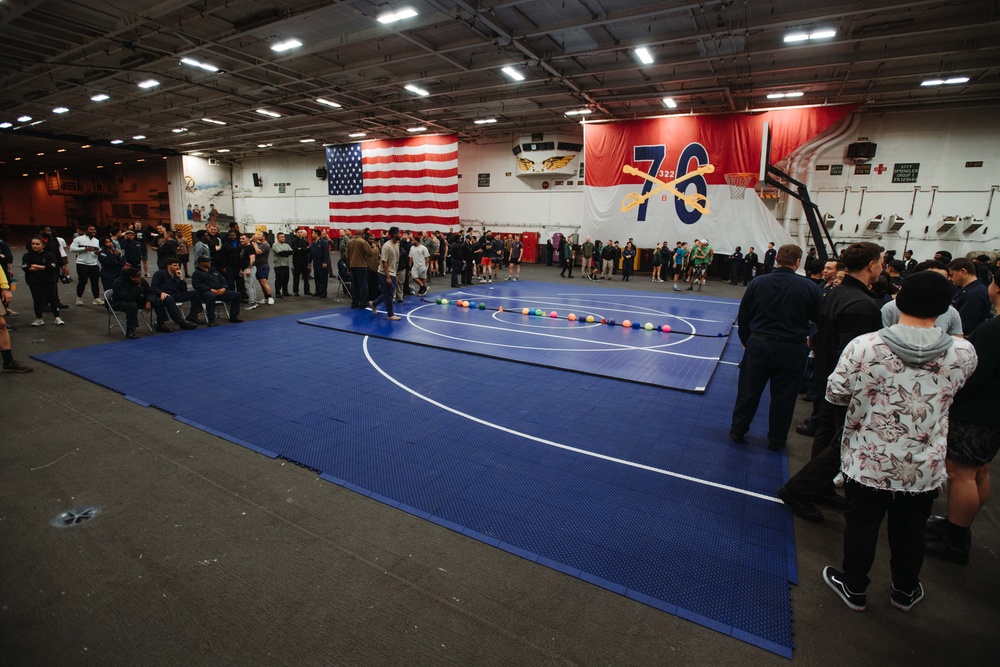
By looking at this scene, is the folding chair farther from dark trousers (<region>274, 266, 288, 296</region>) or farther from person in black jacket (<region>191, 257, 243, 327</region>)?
dark trousers (<region>274, 266, 288, 296</region>)

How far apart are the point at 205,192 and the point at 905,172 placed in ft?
126

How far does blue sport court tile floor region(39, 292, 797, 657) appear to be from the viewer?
290 cm

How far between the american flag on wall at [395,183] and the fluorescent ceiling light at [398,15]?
11415mm

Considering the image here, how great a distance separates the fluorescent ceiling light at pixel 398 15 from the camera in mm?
10602

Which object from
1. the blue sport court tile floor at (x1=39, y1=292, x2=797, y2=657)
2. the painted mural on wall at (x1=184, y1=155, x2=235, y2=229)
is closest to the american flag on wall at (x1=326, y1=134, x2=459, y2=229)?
the painted mural on wall at (x1=184, y1=155, x2=235, y2=229)

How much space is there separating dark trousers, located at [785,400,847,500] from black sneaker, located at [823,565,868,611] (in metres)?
0.65

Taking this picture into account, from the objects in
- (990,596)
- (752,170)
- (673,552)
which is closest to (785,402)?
(990,596)

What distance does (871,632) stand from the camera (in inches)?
97.1

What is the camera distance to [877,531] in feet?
8.17

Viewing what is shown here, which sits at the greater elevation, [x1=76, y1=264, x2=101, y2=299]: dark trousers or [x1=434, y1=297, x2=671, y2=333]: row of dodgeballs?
[x1=76, y1=264, x2=101, y2=299]: dark trousers

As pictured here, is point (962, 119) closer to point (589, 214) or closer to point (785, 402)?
point (589, 214)

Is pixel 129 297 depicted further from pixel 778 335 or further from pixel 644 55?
pixel 644 55

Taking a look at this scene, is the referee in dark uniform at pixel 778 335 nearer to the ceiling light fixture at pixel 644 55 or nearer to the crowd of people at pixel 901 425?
the crowd of people at pixel 901 425

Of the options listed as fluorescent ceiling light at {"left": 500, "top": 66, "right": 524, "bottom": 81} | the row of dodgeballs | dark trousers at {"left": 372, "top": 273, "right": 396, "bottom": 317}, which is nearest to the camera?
the row of dodgeballs
